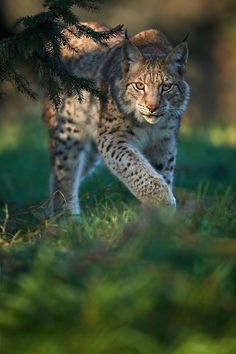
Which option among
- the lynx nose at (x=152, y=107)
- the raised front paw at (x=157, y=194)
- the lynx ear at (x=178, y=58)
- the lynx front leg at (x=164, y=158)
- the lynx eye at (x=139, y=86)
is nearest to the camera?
the raised front paw at (x=157, y=194)

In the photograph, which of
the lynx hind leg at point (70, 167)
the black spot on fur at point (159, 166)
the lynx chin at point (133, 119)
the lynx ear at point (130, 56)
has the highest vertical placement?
the lynx ear at point (130, 56)

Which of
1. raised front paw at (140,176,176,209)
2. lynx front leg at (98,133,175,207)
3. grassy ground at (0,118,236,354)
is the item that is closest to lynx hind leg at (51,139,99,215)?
lynx front leg at (98,133,175,207)

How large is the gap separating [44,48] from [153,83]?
115 centimetres

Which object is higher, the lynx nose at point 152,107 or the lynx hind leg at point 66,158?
the lynx nose at point 152,107

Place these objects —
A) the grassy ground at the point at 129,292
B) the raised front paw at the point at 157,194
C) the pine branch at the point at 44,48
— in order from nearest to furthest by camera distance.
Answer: the grassy ground at the point at 129,292 → the pine branch at the point at 44,48 → the raised front paw at the point at 157,194

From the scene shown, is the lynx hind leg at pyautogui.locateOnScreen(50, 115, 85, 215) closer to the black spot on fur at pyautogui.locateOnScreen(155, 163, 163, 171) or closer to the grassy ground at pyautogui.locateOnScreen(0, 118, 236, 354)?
the black spot on fur at pyautogui.locateOnScreen(155, 163, 163, 171)

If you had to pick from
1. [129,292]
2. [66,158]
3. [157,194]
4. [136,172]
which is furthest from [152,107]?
[129,292]

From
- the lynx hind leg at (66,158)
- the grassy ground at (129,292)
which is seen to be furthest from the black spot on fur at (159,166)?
the grassy ground at (129,292)

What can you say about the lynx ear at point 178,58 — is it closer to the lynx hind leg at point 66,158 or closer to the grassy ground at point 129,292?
the lynx hind leg at point 66,158

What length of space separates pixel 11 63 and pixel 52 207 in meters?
1.44

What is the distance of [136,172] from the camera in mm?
6652

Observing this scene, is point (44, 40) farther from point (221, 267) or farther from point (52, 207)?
point (221, 267)

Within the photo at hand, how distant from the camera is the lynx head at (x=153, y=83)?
22.1 ft

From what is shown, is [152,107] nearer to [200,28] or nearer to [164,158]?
[164,158]
